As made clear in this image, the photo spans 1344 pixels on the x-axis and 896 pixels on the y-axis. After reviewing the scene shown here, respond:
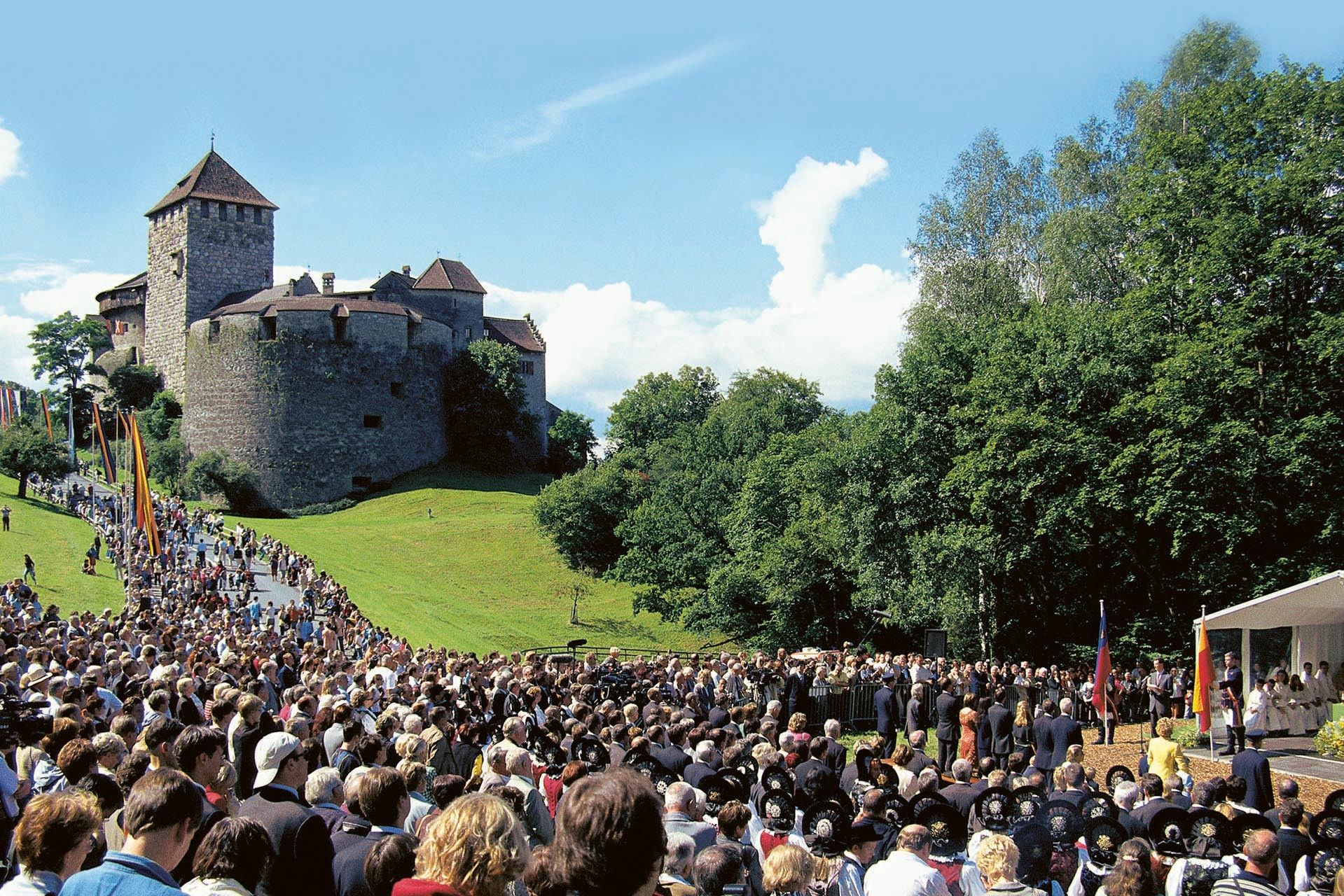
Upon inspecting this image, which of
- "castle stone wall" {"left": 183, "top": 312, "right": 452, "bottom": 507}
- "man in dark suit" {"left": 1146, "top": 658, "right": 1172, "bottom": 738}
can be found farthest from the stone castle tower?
"man in dark suit" {"left": 1146, "top": 658, "right": 1172, "bottom": 738}

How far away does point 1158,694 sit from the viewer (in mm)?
22812

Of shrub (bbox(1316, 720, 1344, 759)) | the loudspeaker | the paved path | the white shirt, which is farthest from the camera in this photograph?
the paved path

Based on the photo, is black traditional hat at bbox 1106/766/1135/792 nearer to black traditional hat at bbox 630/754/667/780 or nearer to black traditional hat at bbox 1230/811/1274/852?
black traditional hat at bbox 1230/811/1274/852

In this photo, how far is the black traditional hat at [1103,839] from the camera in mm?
8242

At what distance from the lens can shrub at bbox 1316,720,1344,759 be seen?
744 inches

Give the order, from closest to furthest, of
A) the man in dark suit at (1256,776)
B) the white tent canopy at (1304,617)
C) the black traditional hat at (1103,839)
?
the black traditional hat at (1103,839) < the man in dark suit at (1256,776) < the white tent canopy at (1304,617)

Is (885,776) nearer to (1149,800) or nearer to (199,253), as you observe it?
(1149,800)

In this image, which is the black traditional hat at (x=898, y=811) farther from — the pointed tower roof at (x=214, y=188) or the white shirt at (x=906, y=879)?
the pointed tower roof at (x=214, y=188)

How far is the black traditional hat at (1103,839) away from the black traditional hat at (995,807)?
2.13ft

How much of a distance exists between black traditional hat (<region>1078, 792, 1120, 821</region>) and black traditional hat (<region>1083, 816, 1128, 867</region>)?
0.16m

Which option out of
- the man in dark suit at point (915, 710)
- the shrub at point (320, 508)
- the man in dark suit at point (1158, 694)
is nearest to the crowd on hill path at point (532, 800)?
the man in dark suit at point (915, 710)

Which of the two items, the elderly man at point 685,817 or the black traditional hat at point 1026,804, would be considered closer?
the elderly man at point 685,817

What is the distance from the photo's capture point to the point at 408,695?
1510 cm

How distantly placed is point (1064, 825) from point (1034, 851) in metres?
0.36
